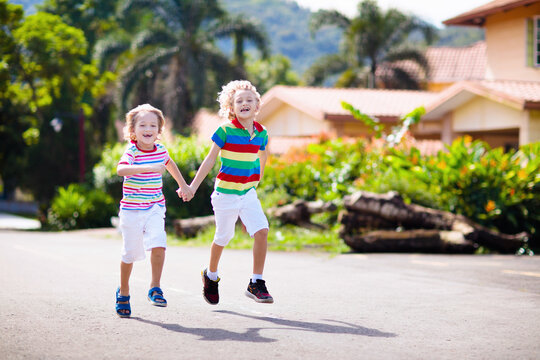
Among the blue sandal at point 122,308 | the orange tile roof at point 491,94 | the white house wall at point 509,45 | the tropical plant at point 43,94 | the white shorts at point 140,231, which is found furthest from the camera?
the tropical plant at point 43,94

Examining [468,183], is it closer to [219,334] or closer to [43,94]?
[219,334]

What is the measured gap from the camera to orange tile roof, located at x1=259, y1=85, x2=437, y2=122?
25.0 m

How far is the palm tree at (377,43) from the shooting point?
3878 centimetres

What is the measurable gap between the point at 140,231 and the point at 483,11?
1958 cm

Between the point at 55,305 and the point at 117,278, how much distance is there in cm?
206

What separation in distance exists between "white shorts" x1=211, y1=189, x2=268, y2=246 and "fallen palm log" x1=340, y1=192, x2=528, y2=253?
554 centimetres

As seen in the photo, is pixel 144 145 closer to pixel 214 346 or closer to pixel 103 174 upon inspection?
pixel 214 346

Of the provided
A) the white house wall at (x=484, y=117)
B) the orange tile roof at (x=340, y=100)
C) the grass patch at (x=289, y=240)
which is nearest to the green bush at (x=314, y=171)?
the grass patch at (x=289, y=240)

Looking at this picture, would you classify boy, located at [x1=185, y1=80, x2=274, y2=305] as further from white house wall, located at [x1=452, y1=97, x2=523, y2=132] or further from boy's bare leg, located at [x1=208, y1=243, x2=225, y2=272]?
white house wall, located at [x1=452, y1=97, x2=523, y2=132]

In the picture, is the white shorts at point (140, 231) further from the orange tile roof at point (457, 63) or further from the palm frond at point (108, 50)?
the orange tile roof at point (457, 63)

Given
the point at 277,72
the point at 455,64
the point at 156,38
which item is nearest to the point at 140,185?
the point at 156,38

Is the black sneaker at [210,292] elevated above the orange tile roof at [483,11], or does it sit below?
below

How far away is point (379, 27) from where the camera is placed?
38875mm

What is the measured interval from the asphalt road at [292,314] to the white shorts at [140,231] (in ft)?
1.83
